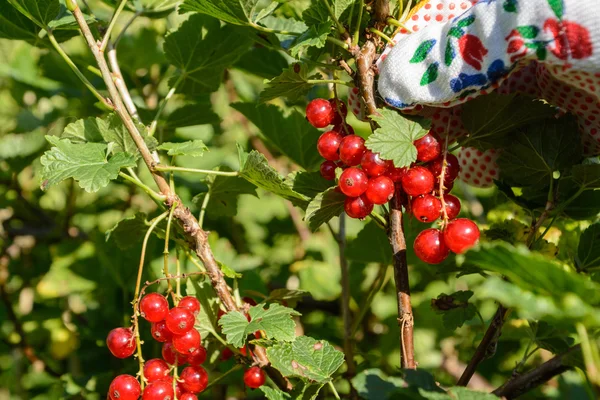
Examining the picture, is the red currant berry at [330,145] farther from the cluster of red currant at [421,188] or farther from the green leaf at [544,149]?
the green leaf at [544,149]

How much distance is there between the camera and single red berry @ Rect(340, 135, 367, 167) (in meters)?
0.86

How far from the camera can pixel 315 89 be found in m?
1.48

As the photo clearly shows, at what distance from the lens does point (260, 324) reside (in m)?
0.88

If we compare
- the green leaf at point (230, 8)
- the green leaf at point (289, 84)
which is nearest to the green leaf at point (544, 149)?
the green leaf at point (289, 84)

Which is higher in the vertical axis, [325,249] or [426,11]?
[426,11]

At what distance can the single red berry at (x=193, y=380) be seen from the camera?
0.93m

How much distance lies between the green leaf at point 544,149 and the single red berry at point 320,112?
26 centimetres

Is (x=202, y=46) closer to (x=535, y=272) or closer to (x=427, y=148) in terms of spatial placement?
(x=427, y=148)

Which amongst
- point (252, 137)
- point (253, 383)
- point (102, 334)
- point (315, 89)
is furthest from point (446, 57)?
point (252, 137)

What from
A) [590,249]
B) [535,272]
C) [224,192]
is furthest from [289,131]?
[535,272]

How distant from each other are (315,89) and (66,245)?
743 mm

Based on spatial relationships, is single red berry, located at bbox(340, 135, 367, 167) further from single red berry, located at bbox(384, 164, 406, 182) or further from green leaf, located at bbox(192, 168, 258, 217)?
green leaf, located at bbox(192, 168, 258, 217)

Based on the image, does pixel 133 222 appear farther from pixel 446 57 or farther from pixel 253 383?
pixel 446 57

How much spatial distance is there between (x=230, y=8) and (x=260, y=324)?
451 millimetres
